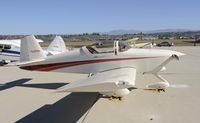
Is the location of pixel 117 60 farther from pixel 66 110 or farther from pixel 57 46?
pixel 57 46

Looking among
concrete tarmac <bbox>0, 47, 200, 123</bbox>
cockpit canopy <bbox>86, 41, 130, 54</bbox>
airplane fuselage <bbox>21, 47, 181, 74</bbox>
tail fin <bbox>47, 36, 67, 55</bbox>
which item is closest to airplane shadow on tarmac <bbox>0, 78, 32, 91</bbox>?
concrete tarmac <bbox>0, 47, 200, 123</bbox>

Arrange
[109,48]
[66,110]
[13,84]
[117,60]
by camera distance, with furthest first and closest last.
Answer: [13,84] < [109,48] < [117,60] < [66,110]

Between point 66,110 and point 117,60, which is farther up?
point 117,60

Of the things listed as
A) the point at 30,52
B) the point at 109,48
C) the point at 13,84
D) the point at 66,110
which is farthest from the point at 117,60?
the point at 13,84

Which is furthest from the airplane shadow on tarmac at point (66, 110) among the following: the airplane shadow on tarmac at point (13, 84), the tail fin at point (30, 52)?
the airplane shadow on tarmac at point (13, 84)

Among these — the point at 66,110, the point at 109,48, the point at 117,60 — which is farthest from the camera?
the point at 109,48

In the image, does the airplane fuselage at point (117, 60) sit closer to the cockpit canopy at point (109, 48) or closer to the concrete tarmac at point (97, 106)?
the cockpit canopy at point (109, 48)

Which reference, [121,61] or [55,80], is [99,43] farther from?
[55,80]

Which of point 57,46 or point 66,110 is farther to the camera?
point 57,46

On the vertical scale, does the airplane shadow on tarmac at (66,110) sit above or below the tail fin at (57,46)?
below

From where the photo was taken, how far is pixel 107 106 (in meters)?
7.83

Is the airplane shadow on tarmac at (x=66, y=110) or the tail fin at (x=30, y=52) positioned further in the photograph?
the tail fin at (x=30, y=52)

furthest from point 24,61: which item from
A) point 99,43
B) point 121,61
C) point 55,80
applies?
point 121,61

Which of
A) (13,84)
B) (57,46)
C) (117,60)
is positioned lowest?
(13,84)
